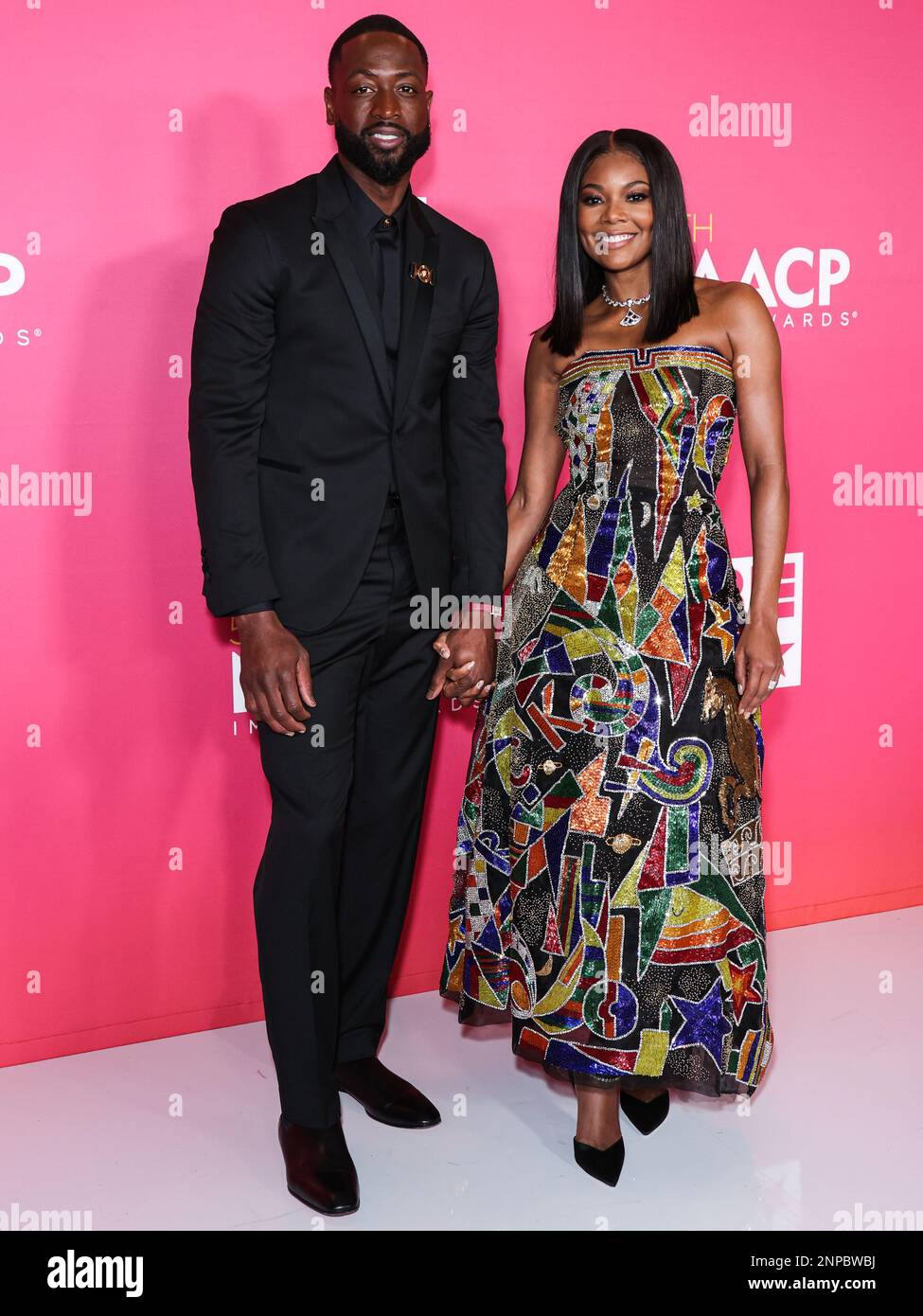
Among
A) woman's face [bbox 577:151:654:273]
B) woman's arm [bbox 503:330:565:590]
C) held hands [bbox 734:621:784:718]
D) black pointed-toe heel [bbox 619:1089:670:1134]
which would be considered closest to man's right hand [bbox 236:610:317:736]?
woman's arm [bbox 503:330:565:590]

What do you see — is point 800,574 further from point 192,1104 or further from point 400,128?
point 192,1104

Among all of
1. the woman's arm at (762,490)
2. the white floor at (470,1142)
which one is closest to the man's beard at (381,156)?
the woman's arm at (762,490)

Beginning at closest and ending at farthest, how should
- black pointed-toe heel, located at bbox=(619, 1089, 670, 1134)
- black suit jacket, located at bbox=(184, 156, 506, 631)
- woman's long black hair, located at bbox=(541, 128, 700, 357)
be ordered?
black suit jacket, located at bbox=(184, 156, 506, 631), woman's long black hair, located at bbox=(541, 128, 700, 357), black pointed-toe heel, located at bbox=(619, 1089, 670, 1134)

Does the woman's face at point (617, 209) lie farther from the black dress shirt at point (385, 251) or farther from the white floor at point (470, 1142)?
the white floor at point (470, 1142)

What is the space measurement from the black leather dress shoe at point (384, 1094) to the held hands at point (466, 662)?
75 centimetres

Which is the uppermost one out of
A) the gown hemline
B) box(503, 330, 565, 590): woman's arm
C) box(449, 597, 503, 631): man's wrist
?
box(503, 330, 565, 590): woman's arm

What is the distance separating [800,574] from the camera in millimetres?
3361

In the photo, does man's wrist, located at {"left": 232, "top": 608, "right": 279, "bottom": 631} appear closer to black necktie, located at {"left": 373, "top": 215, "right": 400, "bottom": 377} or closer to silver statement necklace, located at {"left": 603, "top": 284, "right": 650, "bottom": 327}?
black necktie, located at {"left": 373, "top": 215, "right": 400, "bottom": 377}

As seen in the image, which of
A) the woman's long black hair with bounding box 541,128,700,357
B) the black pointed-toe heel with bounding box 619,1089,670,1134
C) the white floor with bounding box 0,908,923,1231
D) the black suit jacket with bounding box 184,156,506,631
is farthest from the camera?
the black pointed-toe heel with bounding box 619,1089,670,1134

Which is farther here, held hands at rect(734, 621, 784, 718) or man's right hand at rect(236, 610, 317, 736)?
held hands at rect(734, 621, 784, 718)

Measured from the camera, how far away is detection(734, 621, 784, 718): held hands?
235 centimetres

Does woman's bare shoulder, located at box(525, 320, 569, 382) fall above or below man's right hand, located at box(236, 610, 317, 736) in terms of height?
above

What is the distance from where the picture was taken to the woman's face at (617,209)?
2301mm

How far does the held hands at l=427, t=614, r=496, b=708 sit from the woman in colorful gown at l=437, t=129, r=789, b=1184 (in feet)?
A: 0.16
